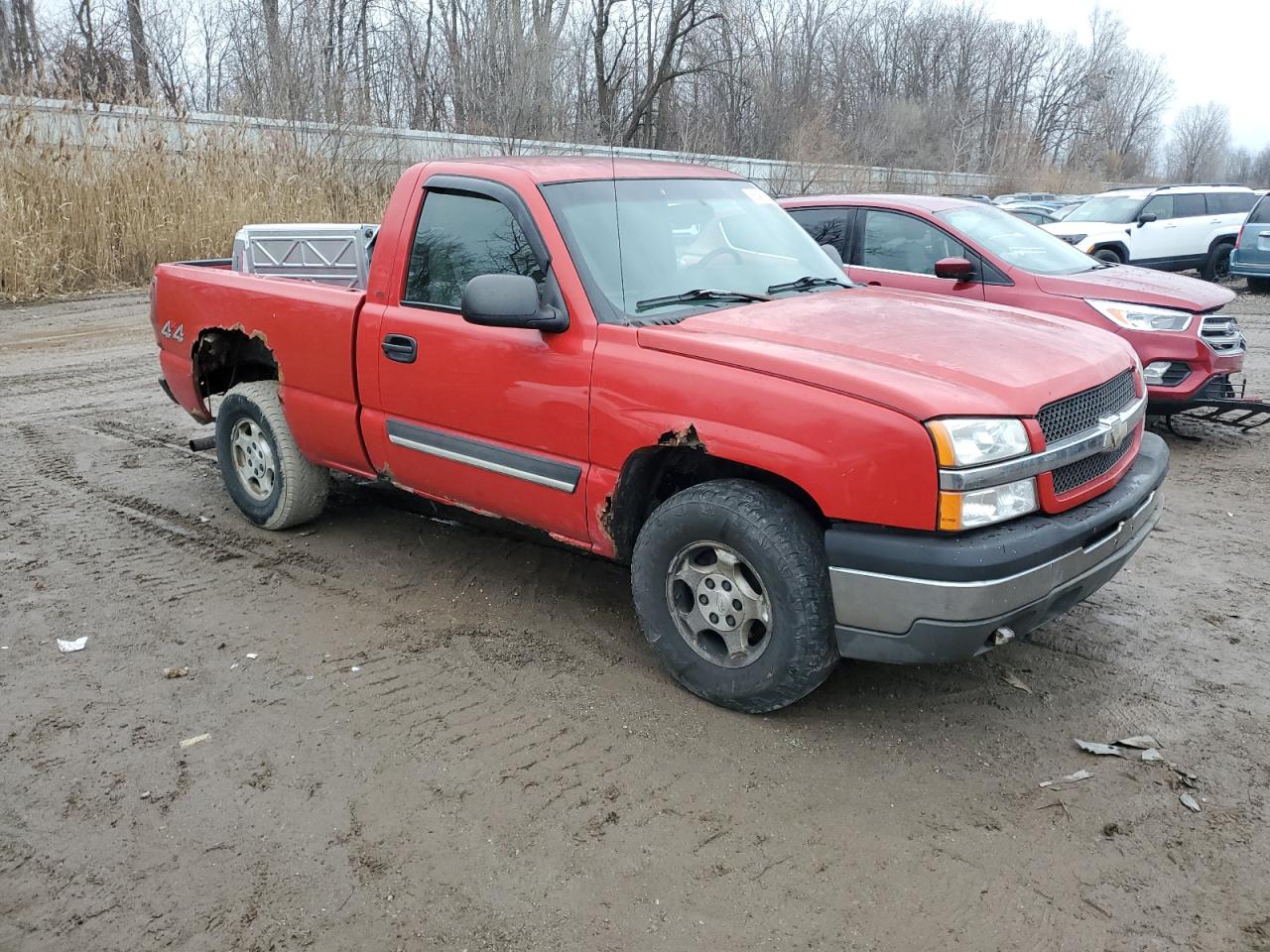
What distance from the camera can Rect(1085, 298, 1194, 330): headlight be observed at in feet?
23.2

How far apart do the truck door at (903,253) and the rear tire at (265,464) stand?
4.31 m

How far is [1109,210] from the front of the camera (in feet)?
57.5

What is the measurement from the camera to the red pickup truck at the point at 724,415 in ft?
10.4

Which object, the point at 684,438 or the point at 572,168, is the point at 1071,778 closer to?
the point at 684,438

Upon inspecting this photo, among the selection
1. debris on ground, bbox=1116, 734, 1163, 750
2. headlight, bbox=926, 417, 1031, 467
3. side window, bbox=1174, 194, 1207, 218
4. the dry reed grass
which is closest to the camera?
headlight, bbox=926, 417, 1031, 467

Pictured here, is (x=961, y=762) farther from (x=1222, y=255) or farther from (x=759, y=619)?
(x=1222, y=255)

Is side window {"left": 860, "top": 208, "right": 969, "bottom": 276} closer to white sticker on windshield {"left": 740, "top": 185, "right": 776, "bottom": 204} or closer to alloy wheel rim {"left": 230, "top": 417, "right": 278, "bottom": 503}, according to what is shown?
white sticker on windshield {"left": 740, "top": 185, "right": 776, "bottom": 204}

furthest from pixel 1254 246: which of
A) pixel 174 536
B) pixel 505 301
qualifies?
pixel 174 536

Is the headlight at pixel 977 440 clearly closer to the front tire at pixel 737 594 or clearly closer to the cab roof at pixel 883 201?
the front tire at pixel 737 594

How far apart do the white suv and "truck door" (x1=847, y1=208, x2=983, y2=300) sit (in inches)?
412

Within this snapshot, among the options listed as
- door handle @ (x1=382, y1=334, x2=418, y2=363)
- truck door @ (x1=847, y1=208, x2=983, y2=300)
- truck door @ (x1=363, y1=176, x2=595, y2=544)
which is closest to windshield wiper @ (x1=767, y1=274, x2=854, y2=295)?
truck door @ (x1=363, y1=176, x2=595, y2=544)

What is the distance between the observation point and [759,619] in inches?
141

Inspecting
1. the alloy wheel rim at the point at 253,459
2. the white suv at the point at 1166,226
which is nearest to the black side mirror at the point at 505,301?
the alloy wheel rim at the point at 253,459

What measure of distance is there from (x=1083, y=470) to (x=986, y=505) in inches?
23.6
